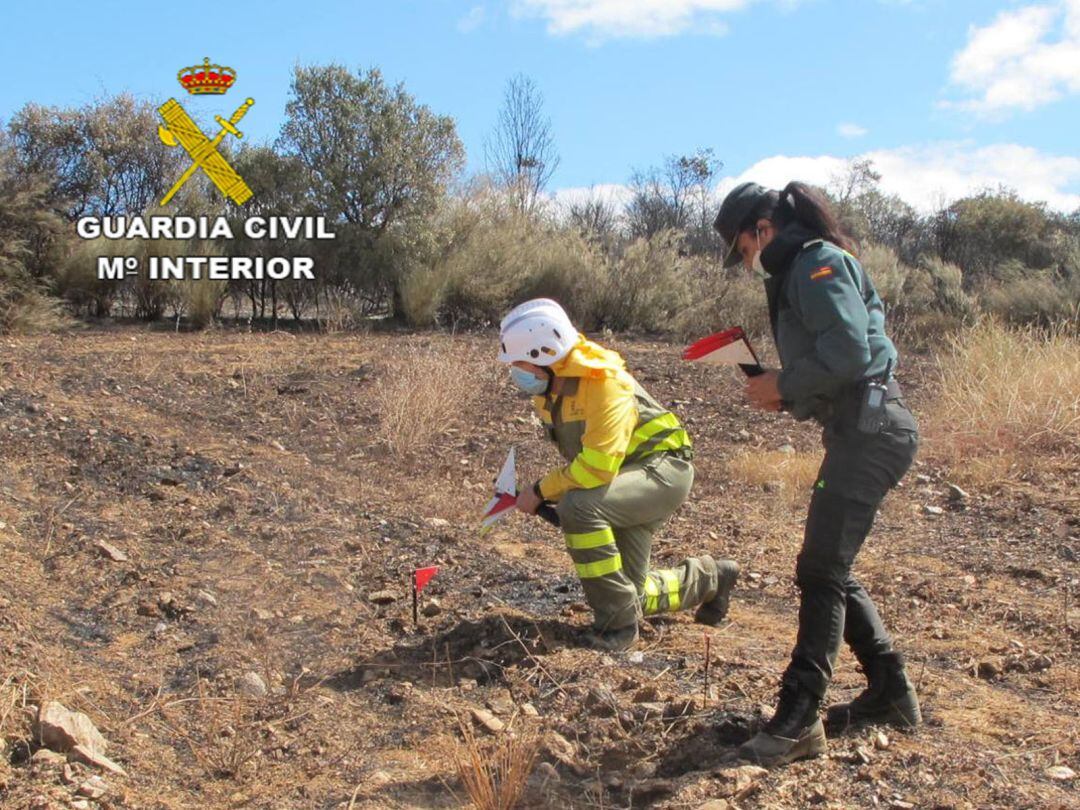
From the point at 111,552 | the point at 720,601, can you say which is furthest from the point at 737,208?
the point at 111,552

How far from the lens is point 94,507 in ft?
18.2

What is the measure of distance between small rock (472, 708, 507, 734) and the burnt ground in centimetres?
4

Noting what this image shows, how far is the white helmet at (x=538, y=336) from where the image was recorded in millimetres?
3818

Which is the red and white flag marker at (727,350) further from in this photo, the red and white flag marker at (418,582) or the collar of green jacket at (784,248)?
the red and white flag marker at (418,582)

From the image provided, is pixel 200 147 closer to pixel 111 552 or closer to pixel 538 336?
pixel 111 552

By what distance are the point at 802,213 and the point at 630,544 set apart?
159 centimetres

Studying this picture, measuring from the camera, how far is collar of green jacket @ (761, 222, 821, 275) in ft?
9.69

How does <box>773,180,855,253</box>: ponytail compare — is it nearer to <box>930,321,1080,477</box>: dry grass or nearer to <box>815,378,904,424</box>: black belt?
<box>815,378,904,424</box>: black belt

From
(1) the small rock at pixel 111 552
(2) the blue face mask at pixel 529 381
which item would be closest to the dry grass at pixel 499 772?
(2) the blue face mask at pixel 529 381

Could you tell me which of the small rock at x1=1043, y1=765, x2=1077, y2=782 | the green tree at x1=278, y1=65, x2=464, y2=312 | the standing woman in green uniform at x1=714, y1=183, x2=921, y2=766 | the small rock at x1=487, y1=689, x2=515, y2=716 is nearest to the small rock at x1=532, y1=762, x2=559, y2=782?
the small rock at x1=487, y1=689, x2=515, y2=716

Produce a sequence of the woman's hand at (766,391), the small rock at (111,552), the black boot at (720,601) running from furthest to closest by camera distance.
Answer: the small rock at (111,552), the black boot at (720,601), the woman's hand at (766,391)

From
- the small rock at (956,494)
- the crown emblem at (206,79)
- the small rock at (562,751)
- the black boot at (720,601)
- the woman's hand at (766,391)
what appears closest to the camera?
the woman's hand at (766,391)

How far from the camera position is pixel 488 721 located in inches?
134

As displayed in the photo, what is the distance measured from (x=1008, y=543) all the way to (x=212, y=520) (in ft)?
13.7
